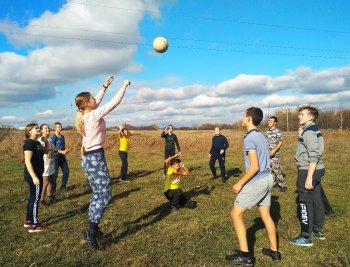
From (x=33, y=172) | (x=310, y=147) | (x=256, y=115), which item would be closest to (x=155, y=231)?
(x=33, y=172)

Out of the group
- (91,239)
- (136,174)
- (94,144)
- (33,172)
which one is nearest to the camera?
(94,144)

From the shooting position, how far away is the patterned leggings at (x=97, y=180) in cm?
567

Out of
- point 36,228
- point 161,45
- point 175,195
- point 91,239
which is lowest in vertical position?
point 36,228

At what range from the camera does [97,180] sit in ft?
18.8

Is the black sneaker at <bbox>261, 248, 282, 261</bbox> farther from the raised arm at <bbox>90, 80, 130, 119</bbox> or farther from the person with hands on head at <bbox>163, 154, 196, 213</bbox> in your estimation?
the raised arm at <bbox>90, 80, 130, 119</bbox>

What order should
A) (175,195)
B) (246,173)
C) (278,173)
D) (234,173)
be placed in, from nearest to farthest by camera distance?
(246,173)
(175,195)
(278,173)
(234,173)

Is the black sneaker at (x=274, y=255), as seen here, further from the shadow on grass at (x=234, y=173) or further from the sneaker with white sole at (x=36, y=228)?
the shadow on grass at (x=234, y=173)

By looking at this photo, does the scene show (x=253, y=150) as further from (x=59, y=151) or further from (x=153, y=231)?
(x=59, y=151)

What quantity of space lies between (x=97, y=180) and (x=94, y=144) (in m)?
0.63

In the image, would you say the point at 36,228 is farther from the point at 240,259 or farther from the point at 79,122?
the point at 240,259

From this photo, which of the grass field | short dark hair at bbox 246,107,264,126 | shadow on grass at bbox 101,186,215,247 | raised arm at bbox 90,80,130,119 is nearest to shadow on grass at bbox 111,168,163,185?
the grass field

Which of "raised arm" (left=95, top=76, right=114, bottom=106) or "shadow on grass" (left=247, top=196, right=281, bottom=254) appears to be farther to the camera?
"shadow on grass" (left=247, top=196, right=281, bottom=254)

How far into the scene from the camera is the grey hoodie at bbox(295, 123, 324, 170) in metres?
5.93

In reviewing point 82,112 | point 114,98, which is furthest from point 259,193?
point 82,112
